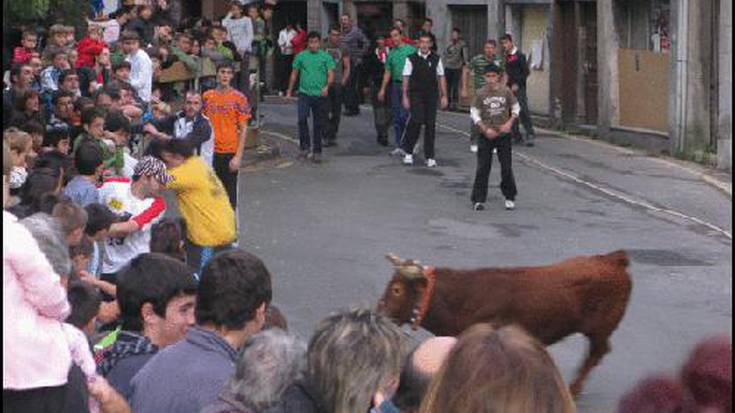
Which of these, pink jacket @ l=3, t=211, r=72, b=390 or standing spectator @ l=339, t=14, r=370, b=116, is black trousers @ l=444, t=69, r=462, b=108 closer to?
standing spectator @ l=339, t=14, r=370, b=116

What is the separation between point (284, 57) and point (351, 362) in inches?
1362

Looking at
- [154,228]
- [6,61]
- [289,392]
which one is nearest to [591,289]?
[154,228]

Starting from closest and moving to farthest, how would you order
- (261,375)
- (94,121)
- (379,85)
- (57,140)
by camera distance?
(261,375), (94,121), (57,140), (379,85)

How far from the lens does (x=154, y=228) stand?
32.3 ft

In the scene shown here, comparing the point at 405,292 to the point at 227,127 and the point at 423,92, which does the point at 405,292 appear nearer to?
the point at 227,127

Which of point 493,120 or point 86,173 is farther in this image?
point 493,120

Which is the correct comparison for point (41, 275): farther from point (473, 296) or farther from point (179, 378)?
point (473, 296)

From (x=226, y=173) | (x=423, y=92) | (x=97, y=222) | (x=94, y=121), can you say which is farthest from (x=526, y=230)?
(x=97, y=222)

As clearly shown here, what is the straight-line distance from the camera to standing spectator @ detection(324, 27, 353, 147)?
86.6 ft

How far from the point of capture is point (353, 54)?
32031mm

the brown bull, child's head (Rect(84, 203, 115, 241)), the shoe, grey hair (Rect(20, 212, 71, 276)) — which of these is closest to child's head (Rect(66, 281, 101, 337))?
grey hair (Rect(20, 212, 71, 276))

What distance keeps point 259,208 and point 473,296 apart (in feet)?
30.4

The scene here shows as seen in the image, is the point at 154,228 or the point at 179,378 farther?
the point at 154,228

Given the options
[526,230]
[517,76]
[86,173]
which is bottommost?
[526,230]
